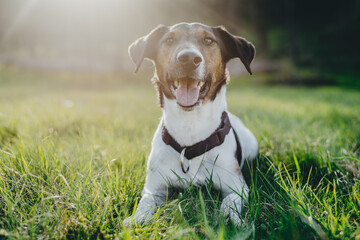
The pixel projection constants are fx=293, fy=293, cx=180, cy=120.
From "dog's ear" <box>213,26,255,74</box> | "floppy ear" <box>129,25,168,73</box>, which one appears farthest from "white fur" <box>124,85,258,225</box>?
"floppy ear" <box>129,25,168,73</box>

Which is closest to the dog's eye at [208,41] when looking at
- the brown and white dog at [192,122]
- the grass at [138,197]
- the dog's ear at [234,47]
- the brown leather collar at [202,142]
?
the brown and white dog at [192,122]

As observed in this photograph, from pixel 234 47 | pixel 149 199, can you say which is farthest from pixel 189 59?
pixel 149 199

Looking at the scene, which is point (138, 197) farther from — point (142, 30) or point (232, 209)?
point (142, 30)

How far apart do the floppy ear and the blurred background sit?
18.7 m

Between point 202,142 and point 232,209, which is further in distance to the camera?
point 202,142

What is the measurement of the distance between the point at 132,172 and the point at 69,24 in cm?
2557

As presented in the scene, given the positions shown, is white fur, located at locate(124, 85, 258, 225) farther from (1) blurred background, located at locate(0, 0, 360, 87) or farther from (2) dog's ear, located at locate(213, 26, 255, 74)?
(1) blurred background, located at locate(0, 0, 360, 87)

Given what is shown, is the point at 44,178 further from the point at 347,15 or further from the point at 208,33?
the point at 347,15

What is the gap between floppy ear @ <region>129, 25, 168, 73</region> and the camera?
9.60 ft

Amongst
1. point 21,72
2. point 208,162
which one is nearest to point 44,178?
point 208,162

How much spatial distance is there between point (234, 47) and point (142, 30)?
23116 mm

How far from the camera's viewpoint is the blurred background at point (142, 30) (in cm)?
2353

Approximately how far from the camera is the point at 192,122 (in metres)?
2.62

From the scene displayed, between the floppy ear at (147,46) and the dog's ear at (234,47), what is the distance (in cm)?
58
